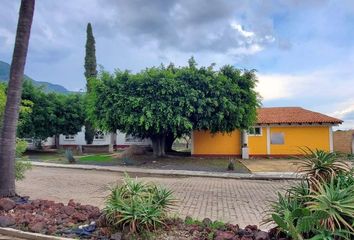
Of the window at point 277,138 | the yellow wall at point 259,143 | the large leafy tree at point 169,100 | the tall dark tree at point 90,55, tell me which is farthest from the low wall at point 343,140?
the tall dark tree at point 90,55

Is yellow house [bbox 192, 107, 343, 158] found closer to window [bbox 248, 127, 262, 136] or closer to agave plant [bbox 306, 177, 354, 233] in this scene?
window [bbox 248, 127, 262, 136]

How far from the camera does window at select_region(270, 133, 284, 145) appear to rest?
1104 inches

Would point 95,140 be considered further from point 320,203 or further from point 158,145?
point 320,203

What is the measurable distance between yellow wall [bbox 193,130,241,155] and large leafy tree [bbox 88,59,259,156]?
544cm

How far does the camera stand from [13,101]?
845 cm

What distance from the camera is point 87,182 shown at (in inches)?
583

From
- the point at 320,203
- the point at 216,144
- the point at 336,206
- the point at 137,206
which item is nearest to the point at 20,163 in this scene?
the point at 137,206

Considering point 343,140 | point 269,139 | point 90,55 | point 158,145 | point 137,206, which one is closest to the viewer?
point 137,206

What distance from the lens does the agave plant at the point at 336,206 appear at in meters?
4.54

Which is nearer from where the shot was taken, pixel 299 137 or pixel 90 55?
pixel 299 137

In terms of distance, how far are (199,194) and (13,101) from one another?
6666mm

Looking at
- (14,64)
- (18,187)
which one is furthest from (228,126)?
(14,64)

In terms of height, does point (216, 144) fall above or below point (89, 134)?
below

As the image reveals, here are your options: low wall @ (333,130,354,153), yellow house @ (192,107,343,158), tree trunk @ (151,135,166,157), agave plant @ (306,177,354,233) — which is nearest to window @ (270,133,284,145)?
yellow house @ (192,107,343,158)
